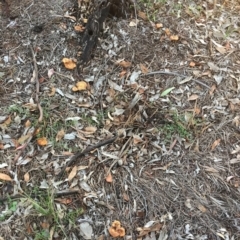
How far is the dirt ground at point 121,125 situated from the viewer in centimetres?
279

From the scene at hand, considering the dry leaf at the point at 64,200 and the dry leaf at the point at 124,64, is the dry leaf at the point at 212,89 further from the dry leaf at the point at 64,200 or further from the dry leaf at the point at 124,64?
the dry leaf at the point at 64,200

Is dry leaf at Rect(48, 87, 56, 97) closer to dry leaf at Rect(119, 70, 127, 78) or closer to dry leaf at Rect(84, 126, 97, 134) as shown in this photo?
dry leaf at Rect(84, 126, 97, 134)

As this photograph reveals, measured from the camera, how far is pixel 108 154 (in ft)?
9.87

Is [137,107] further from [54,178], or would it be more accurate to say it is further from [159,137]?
[54,178]

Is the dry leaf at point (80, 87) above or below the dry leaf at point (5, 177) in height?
above

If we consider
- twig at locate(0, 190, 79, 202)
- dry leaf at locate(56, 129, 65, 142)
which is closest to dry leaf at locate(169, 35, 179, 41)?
dry leaf at locate(56, 129, 65, 142)

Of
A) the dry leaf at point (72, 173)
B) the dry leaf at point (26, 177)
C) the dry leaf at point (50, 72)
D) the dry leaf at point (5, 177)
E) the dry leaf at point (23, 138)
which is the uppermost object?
the dry leaf at point (50, 72)

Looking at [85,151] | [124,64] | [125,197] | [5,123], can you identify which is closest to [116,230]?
[125,197]

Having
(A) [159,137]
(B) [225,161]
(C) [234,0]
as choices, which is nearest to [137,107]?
(A) [159,137]

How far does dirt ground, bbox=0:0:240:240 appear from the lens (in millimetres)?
2791

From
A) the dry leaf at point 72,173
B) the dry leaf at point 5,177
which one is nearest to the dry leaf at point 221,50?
the dry leaf at point 72,173

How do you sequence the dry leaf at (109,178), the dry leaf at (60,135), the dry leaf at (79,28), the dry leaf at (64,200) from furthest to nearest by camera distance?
the dry leaf at (79,28) → the dry leaf at (60,135) → the dry leaf at (109,178) → the dry leaf at (64,200)

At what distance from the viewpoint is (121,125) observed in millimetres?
3143

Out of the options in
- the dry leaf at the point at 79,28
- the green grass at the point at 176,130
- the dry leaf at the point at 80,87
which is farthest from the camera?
the dry leaf at the point at 79,28
